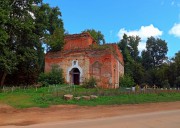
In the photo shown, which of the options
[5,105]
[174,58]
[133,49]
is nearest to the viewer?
[5,105]

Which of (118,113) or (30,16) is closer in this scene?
(118,113)

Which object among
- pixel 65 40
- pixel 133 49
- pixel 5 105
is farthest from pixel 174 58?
pixel 5 105

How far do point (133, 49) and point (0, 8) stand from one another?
41540 millimetres

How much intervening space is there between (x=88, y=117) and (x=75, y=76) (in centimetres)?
1911

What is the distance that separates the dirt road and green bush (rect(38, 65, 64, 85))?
45.7 ft

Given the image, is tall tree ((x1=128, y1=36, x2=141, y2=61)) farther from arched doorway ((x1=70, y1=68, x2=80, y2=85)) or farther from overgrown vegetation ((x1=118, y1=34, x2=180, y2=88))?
arched doorway ((x1=70, y1=68, x2=80, y2=85))

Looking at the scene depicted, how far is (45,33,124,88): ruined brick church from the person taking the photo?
32.7 m

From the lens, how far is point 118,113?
1861 cm

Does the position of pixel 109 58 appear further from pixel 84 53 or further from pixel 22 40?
pixel 22 40

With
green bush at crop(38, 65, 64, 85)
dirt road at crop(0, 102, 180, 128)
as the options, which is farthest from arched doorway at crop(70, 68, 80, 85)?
dirt road at crop(0, 102, 180, 128)

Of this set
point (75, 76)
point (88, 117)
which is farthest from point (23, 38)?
point (88, 117)

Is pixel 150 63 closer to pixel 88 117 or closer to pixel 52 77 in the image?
pixel 52 77

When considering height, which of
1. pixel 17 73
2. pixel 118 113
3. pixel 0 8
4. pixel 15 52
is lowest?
pixel 118 113

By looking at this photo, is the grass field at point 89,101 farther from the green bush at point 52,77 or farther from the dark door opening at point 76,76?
the dark door opening at point 76,76
